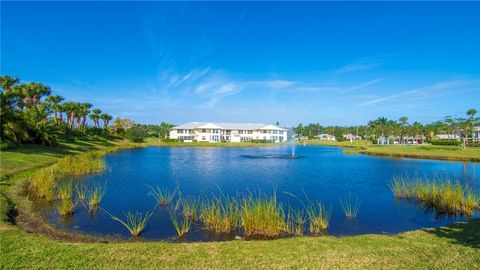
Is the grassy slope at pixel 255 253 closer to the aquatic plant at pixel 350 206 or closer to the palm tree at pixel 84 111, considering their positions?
the aquatic plant at pixel 350 206

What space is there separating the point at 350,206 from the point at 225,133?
73.1 m

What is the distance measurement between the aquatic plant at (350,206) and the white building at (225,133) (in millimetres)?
65489

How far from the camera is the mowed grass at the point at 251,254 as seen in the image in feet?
18.6

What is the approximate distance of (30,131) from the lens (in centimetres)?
2845

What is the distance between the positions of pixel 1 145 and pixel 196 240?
19481mm

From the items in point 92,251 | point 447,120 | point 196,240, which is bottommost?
point 196,240

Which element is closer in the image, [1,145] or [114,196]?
[114,196]

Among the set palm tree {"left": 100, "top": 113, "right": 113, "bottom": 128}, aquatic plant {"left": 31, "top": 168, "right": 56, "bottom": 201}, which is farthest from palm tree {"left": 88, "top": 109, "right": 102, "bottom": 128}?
aquatic plant {"left": 31, "top": 168, "right": 56, "bottom": 201}

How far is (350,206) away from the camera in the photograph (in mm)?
→ 11977

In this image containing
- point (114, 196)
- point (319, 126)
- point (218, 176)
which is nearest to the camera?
point (114, 196)

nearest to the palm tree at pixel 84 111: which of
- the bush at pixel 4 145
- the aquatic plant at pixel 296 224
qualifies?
the bush at pixel 4 145

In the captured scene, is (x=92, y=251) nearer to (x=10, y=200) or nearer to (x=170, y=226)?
(x=170, y=226)

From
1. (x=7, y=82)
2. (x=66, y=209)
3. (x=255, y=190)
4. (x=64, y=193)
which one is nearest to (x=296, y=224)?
(x=255, y=190)

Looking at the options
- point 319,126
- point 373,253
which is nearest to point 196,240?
point 373,253
